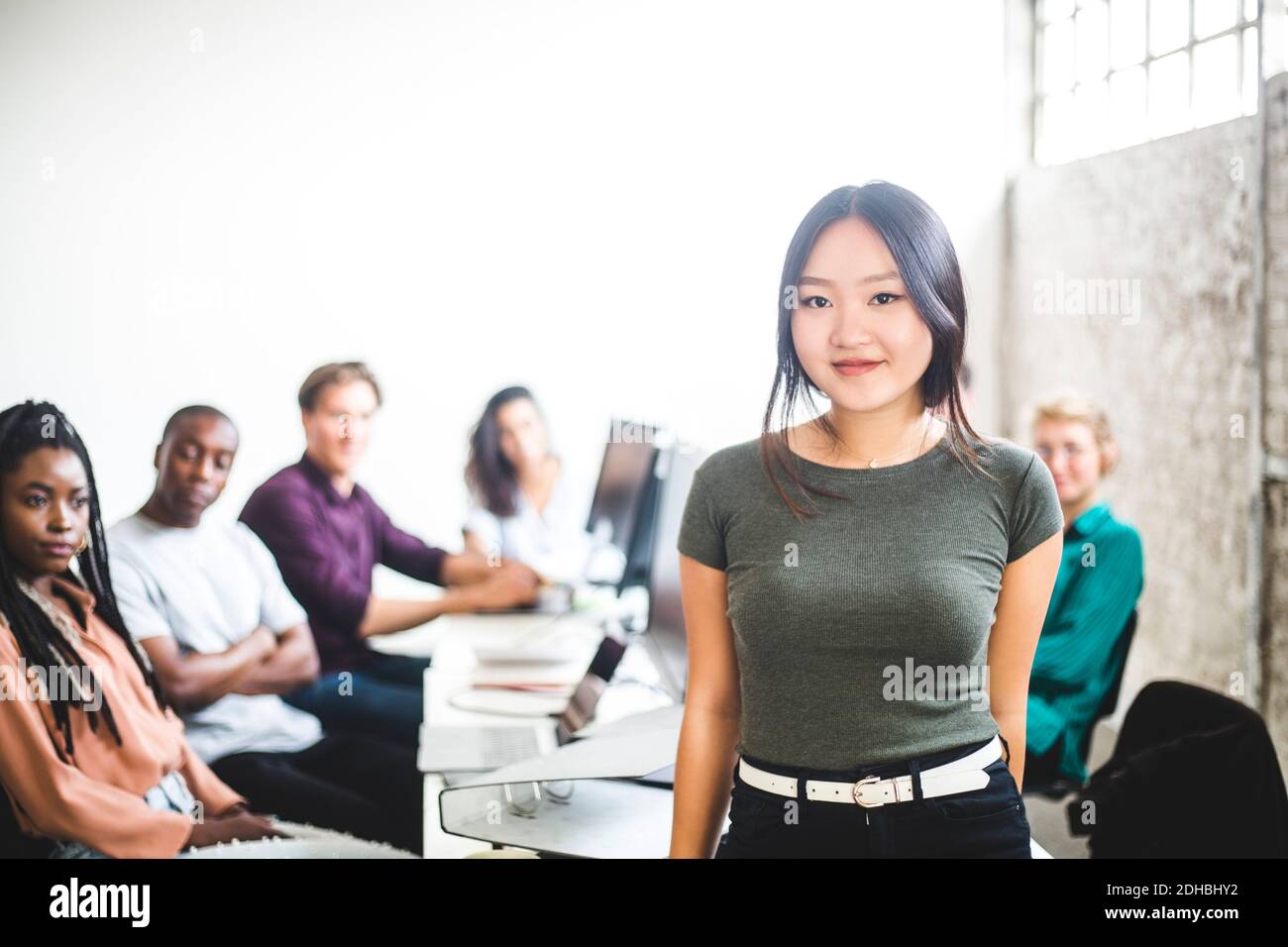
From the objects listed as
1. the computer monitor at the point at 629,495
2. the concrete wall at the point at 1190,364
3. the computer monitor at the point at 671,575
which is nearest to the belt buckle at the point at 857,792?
the computer monitor at the point at 671,575

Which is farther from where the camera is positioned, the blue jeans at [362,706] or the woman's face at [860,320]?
the blue jeans at [362,706]

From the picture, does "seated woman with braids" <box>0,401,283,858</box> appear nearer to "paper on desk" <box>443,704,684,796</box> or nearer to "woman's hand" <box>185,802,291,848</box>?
"woman's hand" <box>185,802,291,848</box>

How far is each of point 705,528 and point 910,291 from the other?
0.34m

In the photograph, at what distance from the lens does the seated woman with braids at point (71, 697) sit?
7.30 ft

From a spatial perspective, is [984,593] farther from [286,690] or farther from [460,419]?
[460,419]

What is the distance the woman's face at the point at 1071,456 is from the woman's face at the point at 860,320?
1.51 metres

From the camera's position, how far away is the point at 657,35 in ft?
14.4

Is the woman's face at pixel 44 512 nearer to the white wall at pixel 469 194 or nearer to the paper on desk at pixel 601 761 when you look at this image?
the white wall at pixel 469 194

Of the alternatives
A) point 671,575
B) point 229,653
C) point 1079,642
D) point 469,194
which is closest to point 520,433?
point 469,194

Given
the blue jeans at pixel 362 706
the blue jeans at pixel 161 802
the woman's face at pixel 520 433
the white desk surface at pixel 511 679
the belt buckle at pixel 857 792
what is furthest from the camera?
the woman's face at pixel 520 433

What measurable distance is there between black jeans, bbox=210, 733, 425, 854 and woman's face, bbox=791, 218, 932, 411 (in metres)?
1.60

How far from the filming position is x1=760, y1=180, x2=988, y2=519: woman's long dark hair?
4.07ft
